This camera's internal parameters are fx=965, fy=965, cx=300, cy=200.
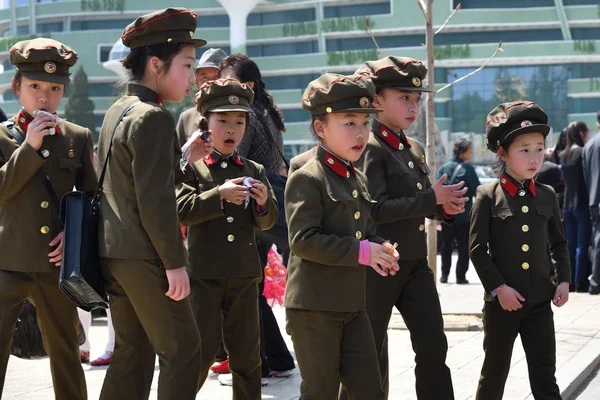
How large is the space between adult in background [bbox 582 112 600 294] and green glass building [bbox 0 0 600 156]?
5328cm

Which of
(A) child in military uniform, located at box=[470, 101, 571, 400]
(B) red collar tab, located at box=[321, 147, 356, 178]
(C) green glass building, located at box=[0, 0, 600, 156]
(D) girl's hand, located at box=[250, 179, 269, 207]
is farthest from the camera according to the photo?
(C) green glass building, located at box=[0, 0, 600, 156]

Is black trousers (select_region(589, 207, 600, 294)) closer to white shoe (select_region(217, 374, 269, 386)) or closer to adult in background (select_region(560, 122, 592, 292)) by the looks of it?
adult in background (select_region(560, 122, 592, 292))

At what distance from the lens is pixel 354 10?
7975 cm

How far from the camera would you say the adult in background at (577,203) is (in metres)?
13.1

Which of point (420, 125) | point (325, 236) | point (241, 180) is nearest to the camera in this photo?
point (325, 236)

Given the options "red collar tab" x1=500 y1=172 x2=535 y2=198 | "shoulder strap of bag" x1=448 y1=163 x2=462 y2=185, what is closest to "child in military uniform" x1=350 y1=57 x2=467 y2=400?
"red collar tab" x1=500 y1=172 x2=535 y2=198

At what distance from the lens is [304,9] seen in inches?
3201

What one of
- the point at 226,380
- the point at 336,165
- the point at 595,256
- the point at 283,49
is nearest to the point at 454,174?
the point at 595,256

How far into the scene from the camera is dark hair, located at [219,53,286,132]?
22.4ft

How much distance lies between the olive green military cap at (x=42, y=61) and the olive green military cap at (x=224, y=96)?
2.50ft

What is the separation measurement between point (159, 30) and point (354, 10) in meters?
76.8

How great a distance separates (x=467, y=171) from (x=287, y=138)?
6278cm

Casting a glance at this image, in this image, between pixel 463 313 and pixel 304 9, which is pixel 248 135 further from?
pixel 304 9

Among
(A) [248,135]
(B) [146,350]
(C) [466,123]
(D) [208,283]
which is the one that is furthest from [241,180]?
(C) [466,123]
